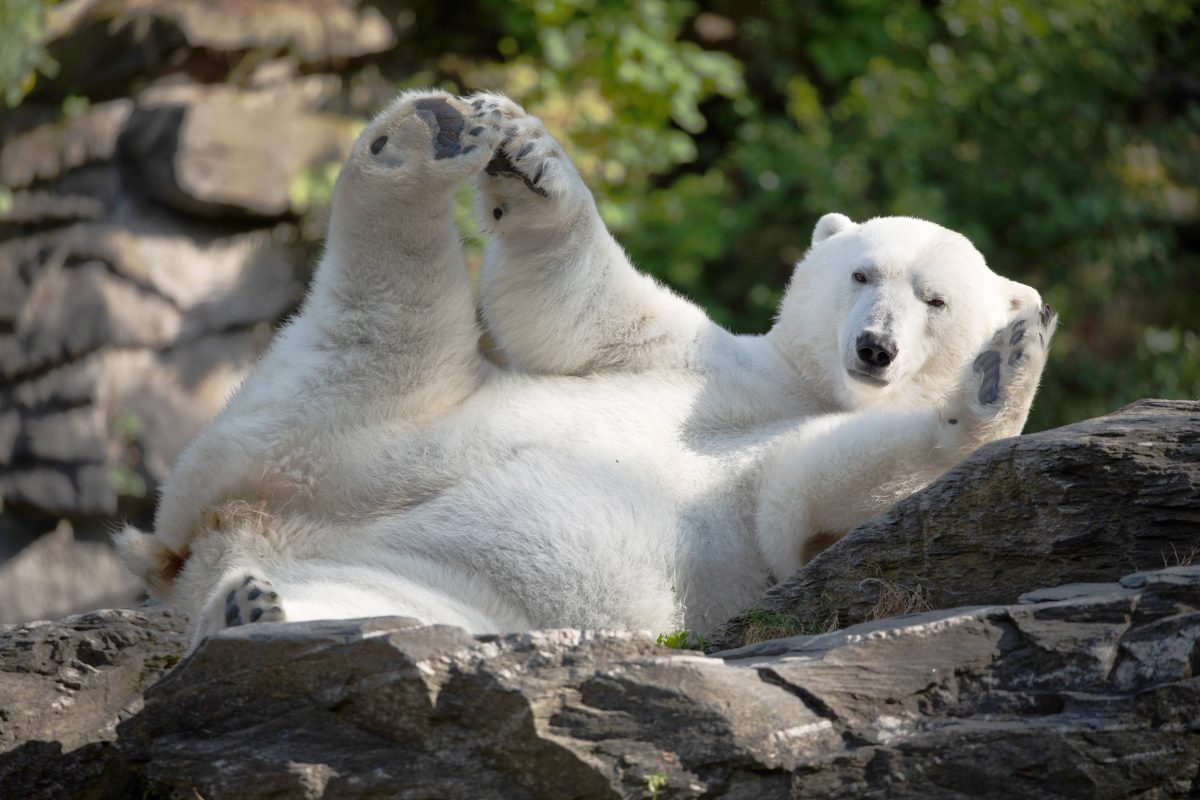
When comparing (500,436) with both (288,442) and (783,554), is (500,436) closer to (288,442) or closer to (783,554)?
(288,442)

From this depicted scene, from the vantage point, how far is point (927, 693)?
2354mm

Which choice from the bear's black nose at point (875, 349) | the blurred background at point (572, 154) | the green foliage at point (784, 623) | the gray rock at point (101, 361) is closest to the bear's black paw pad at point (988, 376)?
the bear's black nose at point (875, 349)

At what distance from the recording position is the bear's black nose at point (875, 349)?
3.43 meters

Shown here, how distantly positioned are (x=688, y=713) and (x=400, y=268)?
140cm

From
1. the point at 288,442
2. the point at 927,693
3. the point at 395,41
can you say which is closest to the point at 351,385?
the point at 288,442

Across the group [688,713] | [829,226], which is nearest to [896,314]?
[829,226]

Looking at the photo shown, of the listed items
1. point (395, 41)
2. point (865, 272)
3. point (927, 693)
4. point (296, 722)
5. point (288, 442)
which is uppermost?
point (395, 41)

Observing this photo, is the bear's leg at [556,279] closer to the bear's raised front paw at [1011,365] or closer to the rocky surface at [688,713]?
the bear's raised front paw at [1011,365]

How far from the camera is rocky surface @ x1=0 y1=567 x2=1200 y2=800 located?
221 cm

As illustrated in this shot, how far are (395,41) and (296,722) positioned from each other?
804 cm

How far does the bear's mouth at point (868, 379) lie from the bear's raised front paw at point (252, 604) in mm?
1673

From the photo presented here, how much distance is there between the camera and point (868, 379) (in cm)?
350

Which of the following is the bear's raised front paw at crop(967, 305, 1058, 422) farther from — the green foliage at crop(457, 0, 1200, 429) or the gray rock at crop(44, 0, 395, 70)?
the gray rock at crop(44, 0, 395, 70)

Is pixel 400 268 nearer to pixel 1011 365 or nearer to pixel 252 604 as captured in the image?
pixel 252 604
